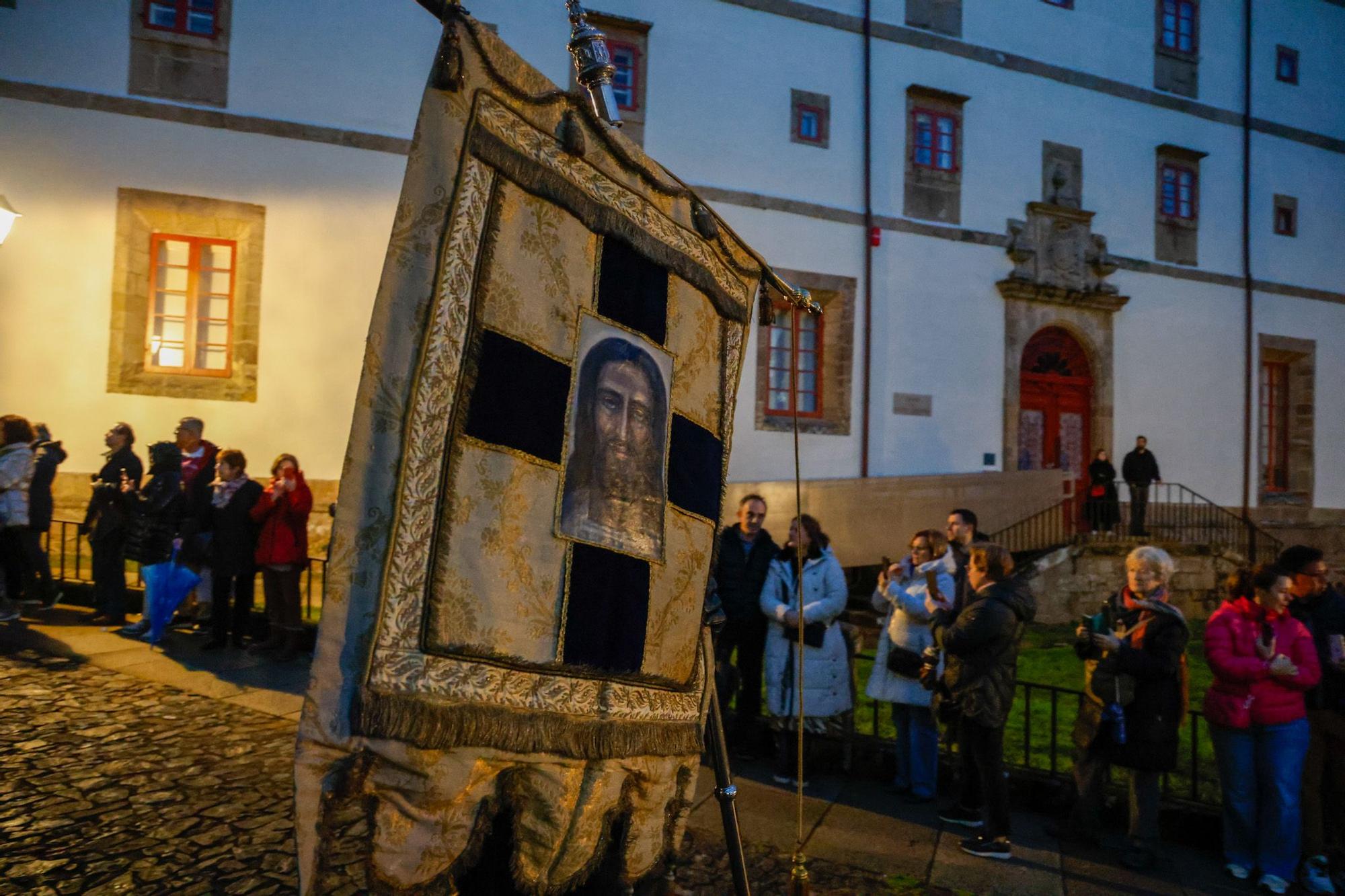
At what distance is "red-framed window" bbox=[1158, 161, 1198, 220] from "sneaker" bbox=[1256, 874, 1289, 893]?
45.8 feet

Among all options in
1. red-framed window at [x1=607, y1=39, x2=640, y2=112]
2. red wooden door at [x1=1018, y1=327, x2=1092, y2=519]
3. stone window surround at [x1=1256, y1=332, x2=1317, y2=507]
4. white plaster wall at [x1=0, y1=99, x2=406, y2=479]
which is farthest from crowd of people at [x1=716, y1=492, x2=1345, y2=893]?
stone window surround at [x1=1256, y1=332, x2=1317, y2=507]

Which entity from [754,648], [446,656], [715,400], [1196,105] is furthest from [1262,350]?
[446,656]

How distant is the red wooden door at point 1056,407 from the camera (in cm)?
1485

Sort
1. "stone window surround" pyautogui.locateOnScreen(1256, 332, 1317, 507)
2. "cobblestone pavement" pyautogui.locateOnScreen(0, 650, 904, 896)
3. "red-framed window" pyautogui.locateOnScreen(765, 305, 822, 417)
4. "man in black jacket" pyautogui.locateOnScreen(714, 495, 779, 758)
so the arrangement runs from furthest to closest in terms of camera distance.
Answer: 1. "stone window surround" pyautogui.locateOnScreen(1256, 332, 1317, 507)
2. "red-framed window" pyautogui.locateOnScreen(765, 305, 822, 417)
3. "man in black jacket" pyautogui.locateOnScreen(714, 495, 779, 758)
4. "cobblestone pavement" pyautogui.locateOnScreen(0, 650, 904, 896)

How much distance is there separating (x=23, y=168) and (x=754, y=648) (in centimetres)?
972

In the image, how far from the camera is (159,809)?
160 inches

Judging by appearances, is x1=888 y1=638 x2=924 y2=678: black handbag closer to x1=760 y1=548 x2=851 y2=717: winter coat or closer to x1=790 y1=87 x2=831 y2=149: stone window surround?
x1=760 y1=548 x2=851 y2=717: winter coat

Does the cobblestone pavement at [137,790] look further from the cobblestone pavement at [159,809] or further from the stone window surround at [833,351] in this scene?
the stone window surround at [833,351]

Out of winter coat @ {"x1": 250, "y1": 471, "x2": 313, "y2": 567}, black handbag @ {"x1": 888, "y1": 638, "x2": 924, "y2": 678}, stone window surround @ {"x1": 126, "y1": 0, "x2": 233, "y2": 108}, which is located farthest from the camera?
stone window surround @ {"x1": 126, "y1": 0, "x2": 233, "y2": 108}

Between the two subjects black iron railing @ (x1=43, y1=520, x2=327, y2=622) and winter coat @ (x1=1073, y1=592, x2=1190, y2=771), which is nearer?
winter coat @ (x1=1073, y1=592, x2=1190, y2=771)

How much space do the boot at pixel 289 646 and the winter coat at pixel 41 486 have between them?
2538 millimetres

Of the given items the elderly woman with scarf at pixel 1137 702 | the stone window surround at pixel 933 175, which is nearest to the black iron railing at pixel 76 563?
the elderly woman with scarf at pixel 1137 702

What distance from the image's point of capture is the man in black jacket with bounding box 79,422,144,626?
745cm

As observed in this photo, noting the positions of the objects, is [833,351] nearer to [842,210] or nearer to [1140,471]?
[842,210]
